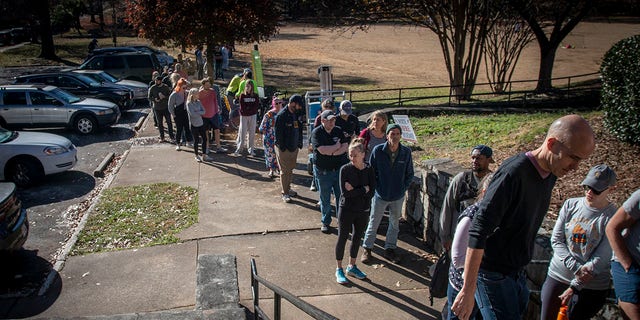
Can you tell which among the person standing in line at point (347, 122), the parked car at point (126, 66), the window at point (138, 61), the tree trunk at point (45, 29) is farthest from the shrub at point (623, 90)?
the tree trunk at point (45, 29)

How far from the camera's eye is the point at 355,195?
258 inches

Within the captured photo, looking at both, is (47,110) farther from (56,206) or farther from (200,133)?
(56,206)

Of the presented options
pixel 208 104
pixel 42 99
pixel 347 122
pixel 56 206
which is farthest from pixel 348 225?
pixel 42 99

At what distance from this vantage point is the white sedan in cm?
1116

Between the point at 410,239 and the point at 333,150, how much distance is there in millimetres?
1686

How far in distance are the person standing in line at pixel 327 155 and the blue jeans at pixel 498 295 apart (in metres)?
4.49

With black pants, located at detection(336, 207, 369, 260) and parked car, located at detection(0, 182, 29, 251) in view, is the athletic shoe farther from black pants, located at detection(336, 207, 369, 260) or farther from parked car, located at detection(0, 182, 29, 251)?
parked car, located at detection(0, 182, 29, 251)

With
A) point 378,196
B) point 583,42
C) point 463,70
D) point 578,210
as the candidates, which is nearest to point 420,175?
Result: point 378,196

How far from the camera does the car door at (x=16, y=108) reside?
15485mm

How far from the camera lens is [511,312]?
11.8 feet

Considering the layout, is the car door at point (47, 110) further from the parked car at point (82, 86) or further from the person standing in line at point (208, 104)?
the person standing in line at point (208, 104)

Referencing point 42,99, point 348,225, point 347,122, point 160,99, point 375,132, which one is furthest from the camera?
point 42,99

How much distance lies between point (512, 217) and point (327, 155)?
4.88m

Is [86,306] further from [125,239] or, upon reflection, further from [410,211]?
[410,211]
